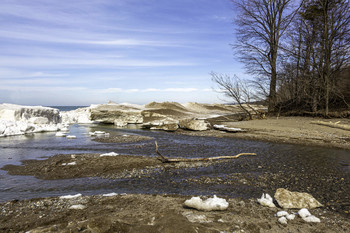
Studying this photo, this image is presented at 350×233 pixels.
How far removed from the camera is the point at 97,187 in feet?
15.2

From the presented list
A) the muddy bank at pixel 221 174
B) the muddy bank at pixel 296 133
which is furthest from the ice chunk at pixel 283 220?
the muddy bank at pixel 296 133

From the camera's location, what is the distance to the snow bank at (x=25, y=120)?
41.8 ft

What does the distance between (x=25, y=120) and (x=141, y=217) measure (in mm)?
14618

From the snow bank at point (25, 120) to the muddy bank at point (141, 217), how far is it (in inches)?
419

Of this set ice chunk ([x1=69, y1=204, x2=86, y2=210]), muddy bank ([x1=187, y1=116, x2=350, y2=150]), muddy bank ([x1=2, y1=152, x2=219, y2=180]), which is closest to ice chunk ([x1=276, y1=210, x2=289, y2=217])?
ice chunk ([x1=69, y1=204, x2=86, y2=210])

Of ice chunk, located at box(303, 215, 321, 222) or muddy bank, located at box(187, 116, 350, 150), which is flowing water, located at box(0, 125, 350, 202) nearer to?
muddy bank, located at box(187, 116, 350, 150)

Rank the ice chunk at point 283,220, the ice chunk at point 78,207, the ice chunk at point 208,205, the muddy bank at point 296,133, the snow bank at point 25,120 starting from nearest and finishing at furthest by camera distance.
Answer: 1. the ice chunk at point 283,220
2. the ice chunk at point 208,205
3. the ice chunk at point 78,207
4. the muddy bank at point 296,133
5. the snow bank at point 25,120

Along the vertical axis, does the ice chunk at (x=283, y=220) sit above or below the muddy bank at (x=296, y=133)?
below

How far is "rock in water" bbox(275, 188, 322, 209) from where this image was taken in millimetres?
3504

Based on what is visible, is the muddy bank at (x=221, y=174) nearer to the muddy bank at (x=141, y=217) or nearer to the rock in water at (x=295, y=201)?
the rock in water at (x=295, y=201)

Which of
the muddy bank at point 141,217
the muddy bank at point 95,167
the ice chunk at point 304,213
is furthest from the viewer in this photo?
the muddy bank at point 95,167

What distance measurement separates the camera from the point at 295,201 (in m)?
3.55

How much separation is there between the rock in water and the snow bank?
12901mm

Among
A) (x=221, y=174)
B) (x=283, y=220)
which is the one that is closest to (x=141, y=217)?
(x=283, y=220)
